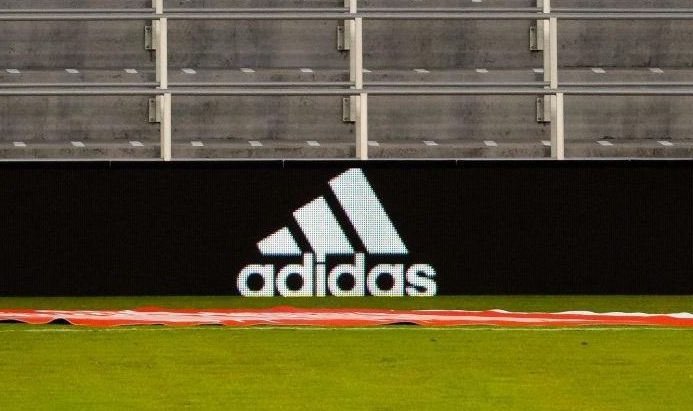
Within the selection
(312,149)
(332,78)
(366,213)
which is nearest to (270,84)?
(332,78)

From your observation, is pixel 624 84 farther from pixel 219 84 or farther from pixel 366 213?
pixel 219 84

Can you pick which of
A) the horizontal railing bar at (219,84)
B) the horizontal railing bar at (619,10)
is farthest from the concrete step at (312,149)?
the horizontal railing bar at (619,10)

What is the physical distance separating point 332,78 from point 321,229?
4901 millimetres

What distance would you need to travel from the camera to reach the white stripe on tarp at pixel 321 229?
2036cm

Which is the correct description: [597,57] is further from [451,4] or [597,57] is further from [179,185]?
[179,185]

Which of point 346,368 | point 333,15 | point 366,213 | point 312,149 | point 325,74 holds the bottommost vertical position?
point 346,368

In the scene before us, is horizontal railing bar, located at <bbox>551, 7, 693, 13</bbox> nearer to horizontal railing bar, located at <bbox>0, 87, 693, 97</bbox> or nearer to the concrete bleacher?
the concrete bleacher

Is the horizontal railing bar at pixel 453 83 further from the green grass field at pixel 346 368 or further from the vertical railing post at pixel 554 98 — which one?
the green grass field at pixel 346 368

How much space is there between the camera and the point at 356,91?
24312mm

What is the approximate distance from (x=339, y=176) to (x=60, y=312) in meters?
5.01

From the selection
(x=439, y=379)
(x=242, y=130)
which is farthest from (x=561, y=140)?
(x=439, y=379)

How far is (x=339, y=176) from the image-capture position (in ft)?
66.9

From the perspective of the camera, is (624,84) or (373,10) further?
(624,84)

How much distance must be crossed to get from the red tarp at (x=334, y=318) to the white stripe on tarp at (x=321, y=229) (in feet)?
10.5
